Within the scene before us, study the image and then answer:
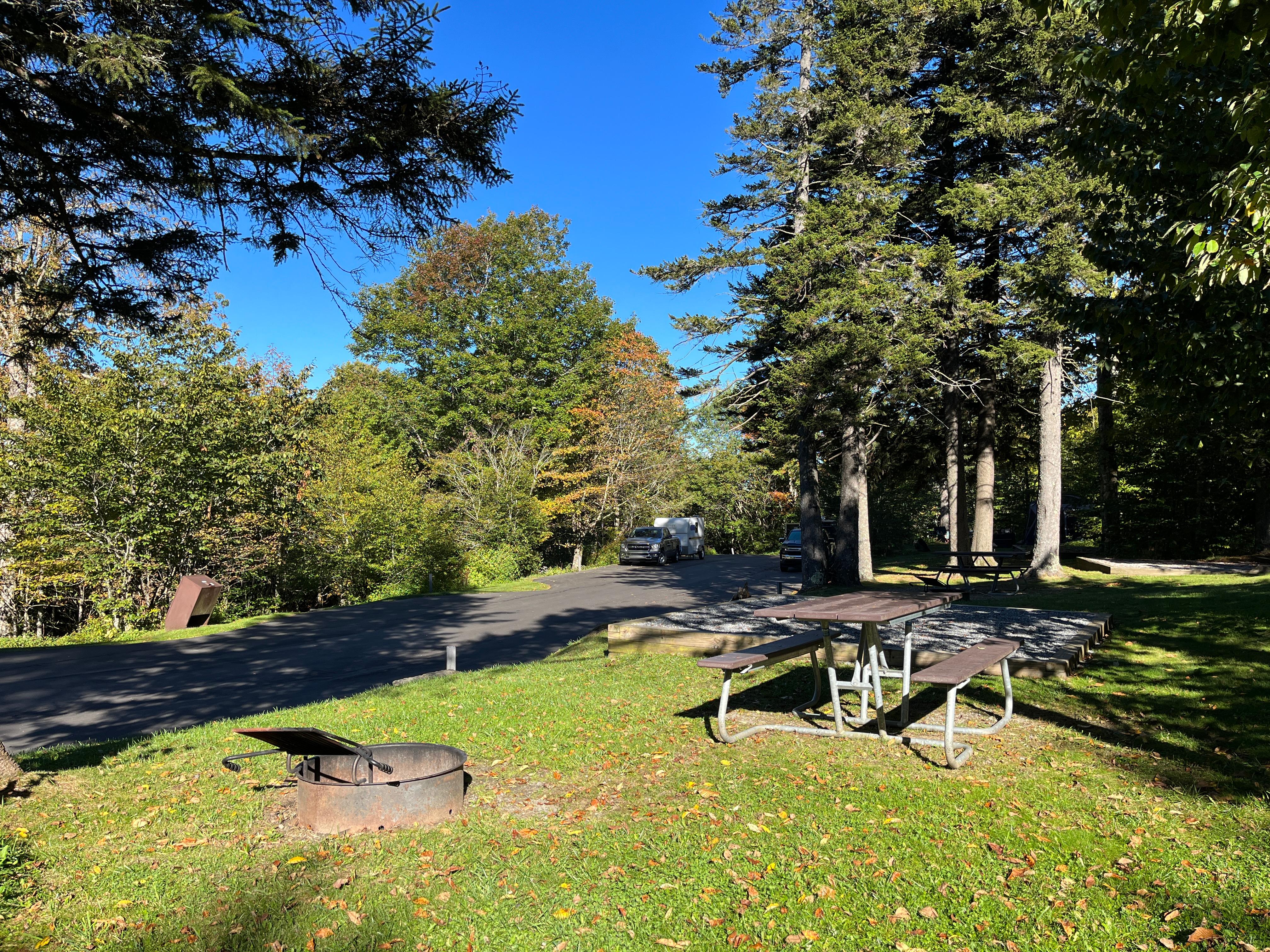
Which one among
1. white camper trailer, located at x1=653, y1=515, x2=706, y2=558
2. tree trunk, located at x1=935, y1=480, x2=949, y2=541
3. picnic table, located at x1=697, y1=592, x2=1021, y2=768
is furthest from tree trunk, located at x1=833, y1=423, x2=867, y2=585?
white camper trailer, located at x1=653, y1=515, x2=706, y2=558

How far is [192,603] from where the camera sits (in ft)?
49.1

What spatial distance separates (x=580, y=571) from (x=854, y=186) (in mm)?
18330

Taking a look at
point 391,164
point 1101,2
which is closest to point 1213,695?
point 1101,2

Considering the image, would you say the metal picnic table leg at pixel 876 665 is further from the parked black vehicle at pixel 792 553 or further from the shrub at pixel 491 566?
the parked black vehicle at pixel 792 553

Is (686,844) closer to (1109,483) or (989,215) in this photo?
(989,215)

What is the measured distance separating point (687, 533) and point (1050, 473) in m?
21.0

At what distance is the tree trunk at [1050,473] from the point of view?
18.5 meters

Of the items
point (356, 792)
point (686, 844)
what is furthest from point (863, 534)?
point (356, 792)

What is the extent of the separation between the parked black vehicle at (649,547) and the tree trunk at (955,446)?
504 inches

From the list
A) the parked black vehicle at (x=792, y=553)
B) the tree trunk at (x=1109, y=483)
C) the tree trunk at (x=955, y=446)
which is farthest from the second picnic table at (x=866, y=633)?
the tree trunk at (x=1109, y=483)

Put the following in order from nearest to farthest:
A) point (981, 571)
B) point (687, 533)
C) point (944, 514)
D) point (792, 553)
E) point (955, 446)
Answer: point (981, 571), point (955, 446), point (792, 553), point (944, 514), point (687, 533)

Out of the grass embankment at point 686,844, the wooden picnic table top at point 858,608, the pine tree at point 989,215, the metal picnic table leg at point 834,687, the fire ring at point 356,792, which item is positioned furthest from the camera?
the pine tree at point 989,215

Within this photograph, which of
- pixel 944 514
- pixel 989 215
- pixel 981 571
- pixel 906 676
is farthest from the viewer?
pixel 944 514

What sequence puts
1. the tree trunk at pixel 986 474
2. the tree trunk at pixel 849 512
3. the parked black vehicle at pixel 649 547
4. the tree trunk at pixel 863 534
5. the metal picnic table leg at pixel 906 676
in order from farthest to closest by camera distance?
the parked black vehicle at pixel 649 547
the tree trunk at pixel 863 534
the tree trunk at pixel 986 474
the tree trunk at pixel 849 512
the metal picnic table leg at pixel 906 676
